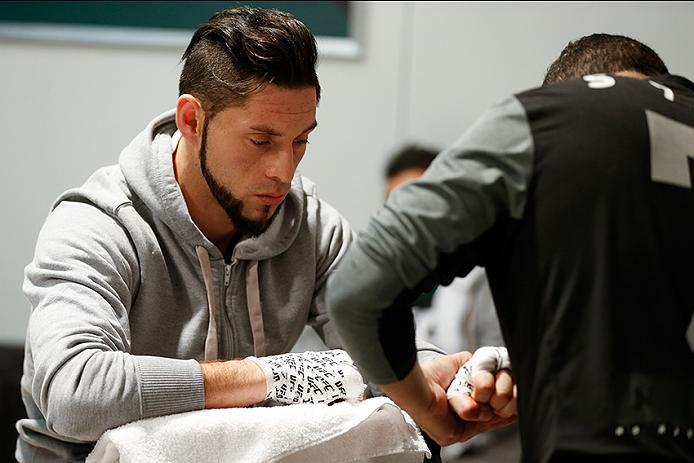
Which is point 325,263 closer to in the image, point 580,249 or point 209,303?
point 209,303

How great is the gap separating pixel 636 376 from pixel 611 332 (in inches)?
2.4

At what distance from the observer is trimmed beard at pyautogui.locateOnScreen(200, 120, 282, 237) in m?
1.72

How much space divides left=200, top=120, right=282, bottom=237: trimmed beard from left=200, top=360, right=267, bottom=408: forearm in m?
0.34

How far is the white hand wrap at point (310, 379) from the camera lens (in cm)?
148

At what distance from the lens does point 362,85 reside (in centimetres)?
327

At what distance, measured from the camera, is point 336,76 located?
3256 mm

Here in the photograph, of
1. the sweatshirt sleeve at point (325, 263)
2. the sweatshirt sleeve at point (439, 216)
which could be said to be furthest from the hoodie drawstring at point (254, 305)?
the sweatshirt sleeve at point (439, 216)

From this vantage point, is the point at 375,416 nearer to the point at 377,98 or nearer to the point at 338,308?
the point at 338,308

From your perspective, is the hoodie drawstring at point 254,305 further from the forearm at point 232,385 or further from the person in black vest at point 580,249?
the person in black vest at point 580,249

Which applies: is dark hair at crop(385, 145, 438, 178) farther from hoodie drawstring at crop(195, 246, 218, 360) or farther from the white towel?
the white towel

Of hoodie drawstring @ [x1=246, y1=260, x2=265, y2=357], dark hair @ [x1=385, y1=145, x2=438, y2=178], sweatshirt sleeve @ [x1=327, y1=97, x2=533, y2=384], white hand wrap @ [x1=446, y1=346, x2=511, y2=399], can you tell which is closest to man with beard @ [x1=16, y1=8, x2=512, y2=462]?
hoodie drawstring @ [x1=246, y1=260, x2=265, y2=357]

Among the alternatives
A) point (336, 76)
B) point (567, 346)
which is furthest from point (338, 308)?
point (336, 76)

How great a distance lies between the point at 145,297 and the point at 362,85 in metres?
1.77

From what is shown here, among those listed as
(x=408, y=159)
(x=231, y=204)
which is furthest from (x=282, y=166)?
(x=408, y=159)
